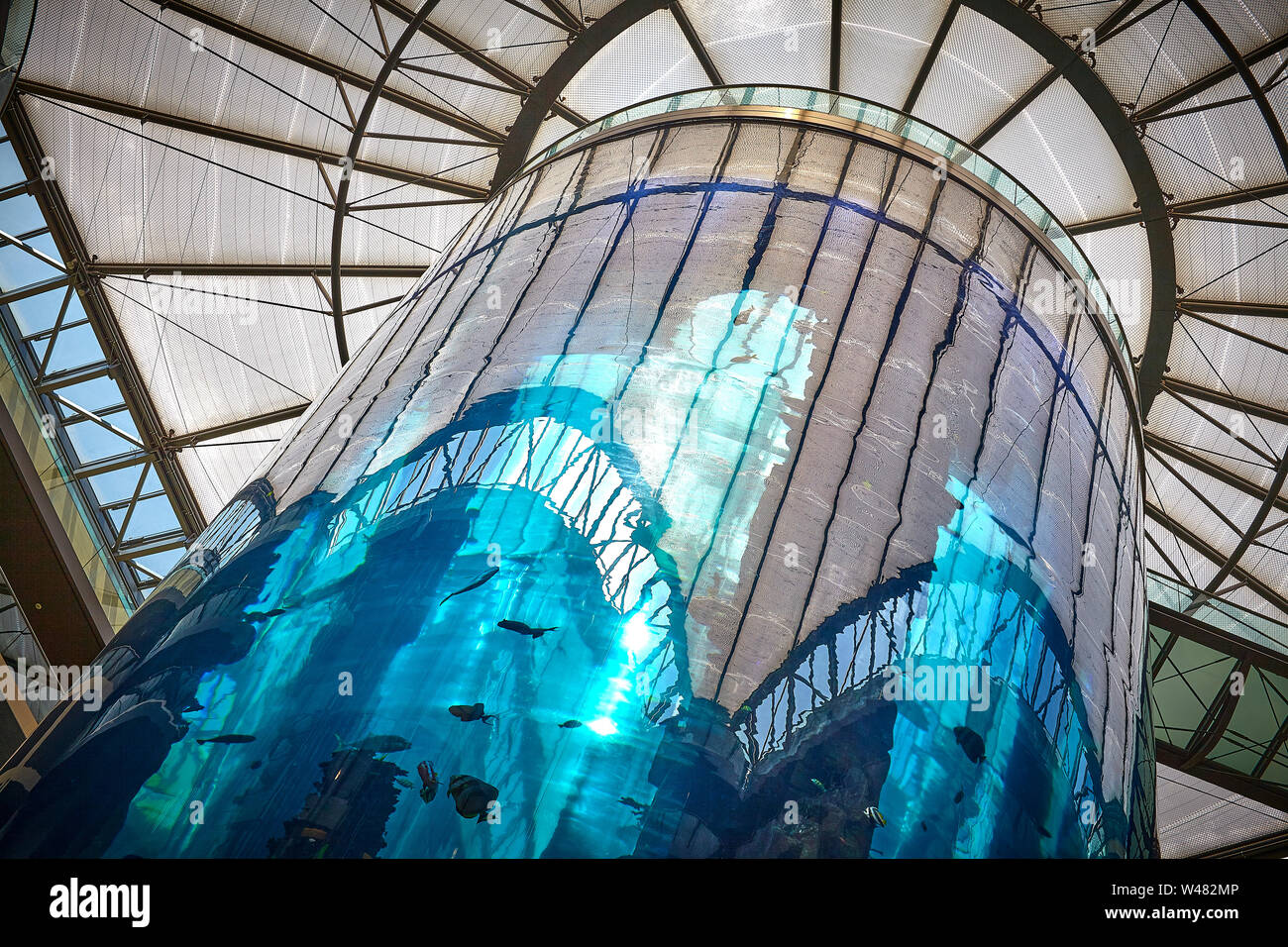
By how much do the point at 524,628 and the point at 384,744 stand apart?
1.06 metres

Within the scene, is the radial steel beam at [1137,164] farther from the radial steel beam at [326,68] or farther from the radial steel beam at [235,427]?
the radial steel beam at [235,427]

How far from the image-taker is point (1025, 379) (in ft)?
31.4

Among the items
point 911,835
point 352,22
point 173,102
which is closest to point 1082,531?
point 911,835

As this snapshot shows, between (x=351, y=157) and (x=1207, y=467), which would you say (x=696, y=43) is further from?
(x=1207, y=467)

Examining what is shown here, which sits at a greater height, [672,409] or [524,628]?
[672,409]

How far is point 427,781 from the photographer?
584 centimetres

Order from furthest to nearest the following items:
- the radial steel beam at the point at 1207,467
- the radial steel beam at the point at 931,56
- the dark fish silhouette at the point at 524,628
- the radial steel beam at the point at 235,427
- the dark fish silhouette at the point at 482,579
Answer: the radial steel beam at the point at 235,427 → the radial steel beam at the point at 1207,467 → the radial steel beam at the point at 931,56 → the dark fish silhouette at the point at 482,579 → the dark fish silhouette at the point at 524,628

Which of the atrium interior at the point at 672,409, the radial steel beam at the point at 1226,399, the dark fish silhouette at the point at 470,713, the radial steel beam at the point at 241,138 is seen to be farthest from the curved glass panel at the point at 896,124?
the radial steel beam at the point at 1226,399

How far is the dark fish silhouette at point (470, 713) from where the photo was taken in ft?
20.1

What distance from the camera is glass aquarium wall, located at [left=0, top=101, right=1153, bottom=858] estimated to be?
5.98 m

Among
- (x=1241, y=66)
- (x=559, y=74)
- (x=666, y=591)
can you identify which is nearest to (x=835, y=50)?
(x=559, y=74)

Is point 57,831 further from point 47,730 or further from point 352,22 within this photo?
point 352,22

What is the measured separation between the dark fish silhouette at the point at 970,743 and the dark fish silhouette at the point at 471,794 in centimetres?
303

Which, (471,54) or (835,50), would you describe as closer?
(835,50)
